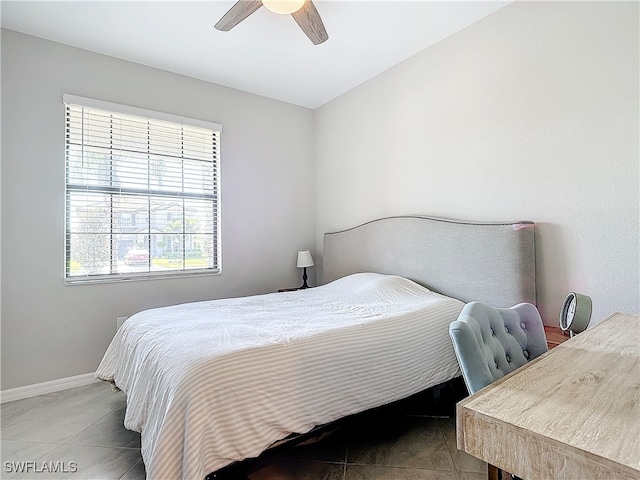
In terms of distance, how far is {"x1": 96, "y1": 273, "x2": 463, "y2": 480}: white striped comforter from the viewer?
51.3 inches

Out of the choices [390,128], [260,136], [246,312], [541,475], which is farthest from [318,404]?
[260,136]

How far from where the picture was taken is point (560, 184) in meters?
2.11

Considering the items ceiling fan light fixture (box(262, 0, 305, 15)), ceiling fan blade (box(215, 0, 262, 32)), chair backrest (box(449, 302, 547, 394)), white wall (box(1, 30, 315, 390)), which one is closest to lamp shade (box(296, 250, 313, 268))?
white wall (box(1, 30, 315, 390))

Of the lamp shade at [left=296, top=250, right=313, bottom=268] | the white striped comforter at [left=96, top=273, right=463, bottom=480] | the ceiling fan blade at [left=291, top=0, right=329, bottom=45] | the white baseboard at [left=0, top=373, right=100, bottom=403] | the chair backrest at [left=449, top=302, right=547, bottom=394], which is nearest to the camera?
the chair backrest at [left=449, top=302, right=547, bottom=394]

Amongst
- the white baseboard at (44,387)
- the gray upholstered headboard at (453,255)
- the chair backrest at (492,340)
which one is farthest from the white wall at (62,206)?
the chair backrest at (492,340)

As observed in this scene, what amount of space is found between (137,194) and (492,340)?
10.0ft

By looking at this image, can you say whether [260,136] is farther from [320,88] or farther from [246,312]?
[246,312]

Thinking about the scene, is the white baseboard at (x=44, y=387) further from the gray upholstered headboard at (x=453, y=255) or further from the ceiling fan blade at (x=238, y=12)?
the ceiling fan blade at (x=238, y=12)

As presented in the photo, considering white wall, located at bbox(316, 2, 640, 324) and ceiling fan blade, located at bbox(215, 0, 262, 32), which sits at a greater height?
ceiling fan blade, located at bbox(215, 0, 262, 32)

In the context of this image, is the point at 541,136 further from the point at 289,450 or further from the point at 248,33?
the point at 289,450

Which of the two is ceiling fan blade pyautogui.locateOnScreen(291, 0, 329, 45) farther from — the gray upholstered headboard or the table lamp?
the table lamp

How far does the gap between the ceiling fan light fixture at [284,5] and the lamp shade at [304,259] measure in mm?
2412

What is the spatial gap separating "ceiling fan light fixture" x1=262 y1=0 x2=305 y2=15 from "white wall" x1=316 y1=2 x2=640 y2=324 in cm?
144

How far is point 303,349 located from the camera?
1.62 metres
